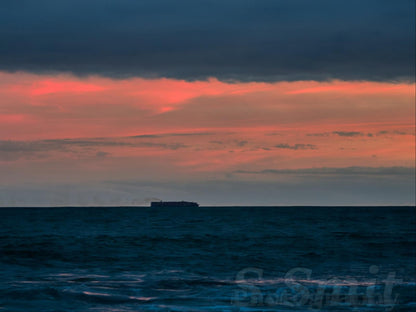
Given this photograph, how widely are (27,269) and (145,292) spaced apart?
12.8 meters

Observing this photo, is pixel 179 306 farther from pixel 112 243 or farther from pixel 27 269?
pixel 112 243

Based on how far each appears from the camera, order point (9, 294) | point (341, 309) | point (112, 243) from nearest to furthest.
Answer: point (341, 309) → point (9, 294) → point (112, 243)

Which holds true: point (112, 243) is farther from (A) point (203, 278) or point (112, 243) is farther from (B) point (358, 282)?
(B) point (358, 282)

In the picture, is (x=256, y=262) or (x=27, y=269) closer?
(x=27, y=269)

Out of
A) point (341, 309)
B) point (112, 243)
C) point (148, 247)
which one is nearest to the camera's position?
point (341, 309)

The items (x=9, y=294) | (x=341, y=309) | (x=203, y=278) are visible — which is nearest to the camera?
(x=341, y=309)

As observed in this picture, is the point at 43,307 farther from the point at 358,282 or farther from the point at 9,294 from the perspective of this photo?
the point at 358,282

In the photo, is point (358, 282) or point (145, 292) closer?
point (145, 292)

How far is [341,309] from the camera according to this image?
74.5 feet

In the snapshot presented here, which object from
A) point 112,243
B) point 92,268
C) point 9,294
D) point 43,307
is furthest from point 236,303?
point 112,243

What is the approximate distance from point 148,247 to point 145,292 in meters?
27.5

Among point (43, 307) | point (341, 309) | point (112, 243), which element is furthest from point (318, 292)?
point (112, 243)

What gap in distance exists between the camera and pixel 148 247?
5428 cm

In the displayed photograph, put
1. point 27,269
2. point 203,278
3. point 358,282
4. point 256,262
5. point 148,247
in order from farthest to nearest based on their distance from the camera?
point 148,247, point 256,262, point 27,269, point 203,278, point 358,282
